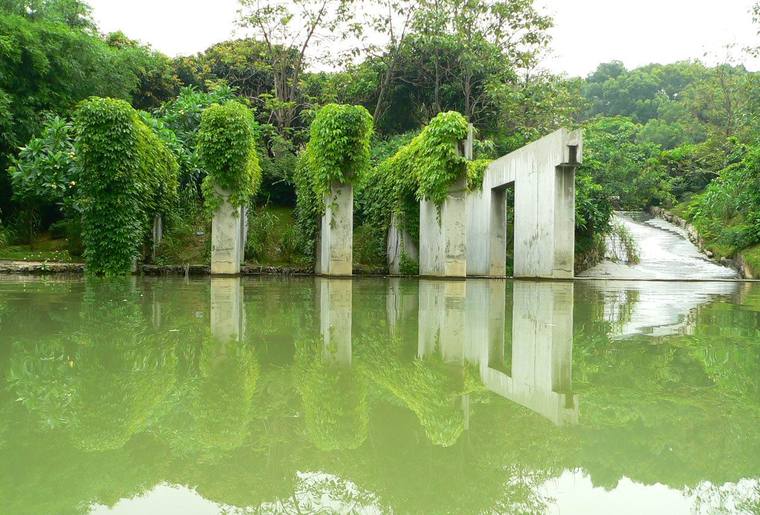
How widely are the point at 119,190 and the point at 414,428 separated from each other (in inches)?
430

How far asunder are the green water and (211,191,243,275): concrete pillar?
7.97 meters

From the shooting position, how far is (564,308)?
20.2 ft

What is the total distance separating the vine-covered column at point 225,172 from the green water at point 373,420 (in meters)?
8.03

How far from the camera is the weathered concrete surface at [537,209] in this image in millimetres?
11969

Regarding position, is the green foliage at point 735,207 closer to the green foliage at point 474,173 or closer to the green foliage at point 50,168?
the green foliage at point 474,173

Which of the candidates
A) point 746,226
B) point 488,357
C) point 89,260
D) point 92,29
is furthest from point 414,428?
point 92,29

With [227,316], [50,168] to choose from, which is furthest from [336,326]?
[50,168]

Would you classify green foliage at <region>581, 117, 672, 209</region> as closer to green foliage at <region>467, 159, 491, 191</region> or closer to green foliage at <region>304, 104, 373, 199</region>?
green foliage at <region>467, 159, 491, 191</region>

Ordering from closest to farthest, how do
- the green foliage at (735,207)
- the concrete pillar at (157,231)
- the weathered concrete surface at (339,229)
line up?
the weathered concrete surface at (339,229) → the concrete pillar at (157,231) → the green foliage at (735,207)

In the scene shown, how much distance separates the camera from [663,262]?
1789 cm

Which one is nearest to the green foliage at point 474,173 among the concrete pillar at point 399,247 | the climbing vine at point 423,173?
the climbing vine at point 423,173

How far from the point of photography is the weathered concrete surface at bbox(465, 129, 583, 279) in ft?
39.3

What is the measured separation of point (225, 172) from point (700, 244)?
16238mm

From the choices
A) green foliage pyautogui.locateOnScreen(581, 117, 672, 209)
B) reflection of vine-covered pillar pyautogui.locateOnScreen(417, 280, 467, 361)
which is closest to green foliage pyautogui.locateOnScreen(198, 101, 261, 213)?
reflection of vine-covered pillar pyautogui.locateOnScreen(417, 280, 467, 361)
